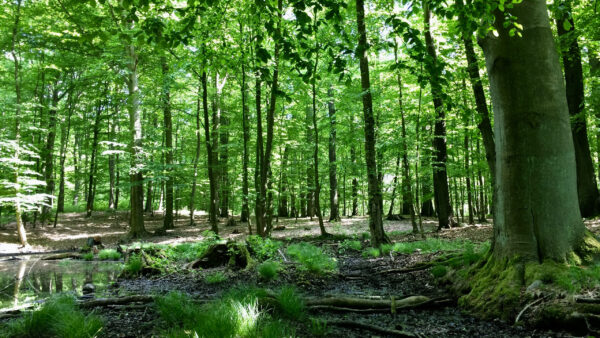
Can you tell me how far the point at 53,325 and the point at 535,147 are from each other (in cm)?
493

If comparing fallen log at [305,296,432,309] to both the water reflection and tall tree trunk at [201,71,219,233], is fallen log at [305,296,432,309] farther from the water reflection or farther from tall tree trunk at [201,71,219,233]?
tall tree trunk at [201,71,219,233]

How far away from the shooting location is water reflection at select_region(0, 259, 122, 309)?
5441mm

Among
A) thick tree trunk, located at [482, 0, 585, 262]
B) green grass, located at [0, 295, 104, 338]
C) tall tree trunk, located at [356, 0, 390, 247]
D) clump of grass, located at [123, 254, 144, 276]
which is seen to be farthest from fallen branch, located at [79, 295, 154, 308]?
tall tree trunk, located at [356, 0, 390, 247]

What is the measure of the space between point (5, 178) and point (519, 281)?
16.8 metres

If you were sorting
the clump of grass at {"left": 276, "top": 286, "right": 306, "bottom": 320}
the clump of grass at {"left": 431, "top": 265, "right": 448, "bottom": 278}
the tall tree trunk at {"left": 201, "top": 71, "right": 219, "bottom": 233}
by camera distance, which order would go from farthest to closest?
1. the tall tree trunk at {"left": 201, "top": 71, "right": 219, "bottom": 233}
2. the clump of grass at {"left": 431, "top": 265, "right": 448, "bottom": 278}
3. the clump of grass at {"left": 276, "top": 286, "right": 306, "bottom": 320}

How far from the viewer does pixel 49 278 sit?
23.6ft

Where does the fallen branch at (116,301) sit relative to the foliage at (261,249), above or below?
below

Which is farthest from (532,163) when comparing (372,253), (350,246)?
(350,246)

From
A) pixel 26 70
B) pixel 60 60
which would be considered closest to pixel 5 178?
pixel 60 60

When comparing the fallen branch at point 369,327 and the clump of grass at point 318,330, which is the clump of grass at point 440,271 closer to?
the fallen branch at point 369,327

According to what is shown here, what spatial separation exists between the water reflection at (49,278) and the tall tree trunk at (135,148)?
14.2 ft

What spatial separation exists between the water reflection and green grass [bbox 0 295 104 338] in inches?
71.1

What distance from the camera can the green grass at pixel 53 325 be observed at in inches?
108

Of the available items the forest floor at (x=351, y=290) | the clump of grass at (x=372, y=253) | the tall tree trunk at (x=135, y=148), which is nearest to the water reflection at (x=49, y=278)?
the forest floor at (x=351, y=290)
